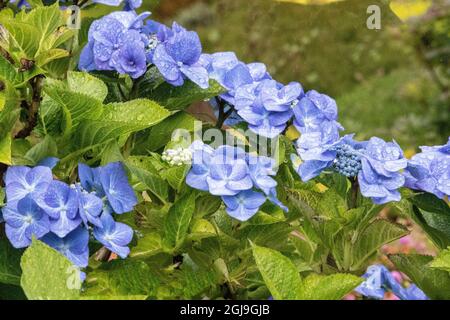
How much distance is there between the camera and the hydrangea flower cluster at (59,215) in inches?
37.5

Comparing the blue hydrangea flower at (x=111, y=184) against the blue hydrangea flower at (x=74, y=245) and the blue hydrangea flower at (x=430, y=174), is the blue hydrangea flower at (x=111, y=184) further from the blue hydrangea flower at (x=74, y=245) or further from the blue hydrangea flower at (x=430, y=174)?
the blue hydrangea flower at (x=430, y=174)

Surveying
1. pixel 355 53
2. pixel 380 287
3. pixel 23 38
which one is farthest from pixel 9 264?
pixel 355 53

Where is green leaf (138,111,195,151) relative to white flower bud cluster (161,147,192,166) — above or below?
below

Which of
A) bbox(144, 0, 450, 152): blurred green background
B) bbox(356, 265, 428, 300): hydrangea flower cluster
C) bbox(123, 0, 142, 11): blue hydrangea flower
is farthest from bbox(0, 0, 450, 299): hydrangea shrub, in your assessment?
bbox(144, 0, 450, 152): blurred green background

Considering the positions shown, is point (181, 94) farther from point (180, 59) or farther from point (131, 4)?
point (131, 4)

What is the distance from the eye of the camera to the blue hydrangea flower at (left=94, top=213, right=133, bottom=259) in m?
0.97

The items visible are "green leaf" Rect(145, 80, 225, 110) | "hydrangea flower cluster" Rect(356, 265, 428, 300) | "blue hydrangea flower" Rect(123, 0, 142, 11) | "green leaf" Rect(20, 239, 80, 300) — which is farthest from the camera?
"hydrangea flower cluster" Rect(356, 265, 428, 300)

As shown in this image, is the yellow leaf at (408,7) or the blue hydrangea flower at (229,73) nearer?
the blue hydrangea flower at (229,73)

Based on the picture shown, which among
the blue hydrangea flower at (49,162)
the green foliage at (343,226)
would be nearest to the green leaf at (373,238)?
the green foliage at (343,226)

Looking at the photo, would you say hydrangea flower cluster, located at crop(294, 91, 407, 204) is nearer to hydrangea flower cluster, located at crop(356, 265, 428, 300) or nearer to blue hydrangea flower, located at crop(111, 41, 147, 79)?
blue hydrangea flower, located at crop(111, 41, 147, 79)

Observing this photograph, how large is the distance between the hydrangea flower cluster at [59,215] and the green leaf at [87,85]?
0.46ft

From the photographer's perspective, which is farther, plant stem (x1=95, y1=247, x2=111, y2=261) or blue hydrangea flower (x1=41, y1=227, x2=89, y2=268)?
plant stem (x1=95, y1=247, x2=111, y2=261)

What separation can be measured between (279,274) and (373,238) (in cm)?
23

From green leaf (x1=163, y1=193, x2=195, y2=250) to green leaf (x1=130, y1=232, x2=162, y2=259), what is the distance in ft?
0.09
